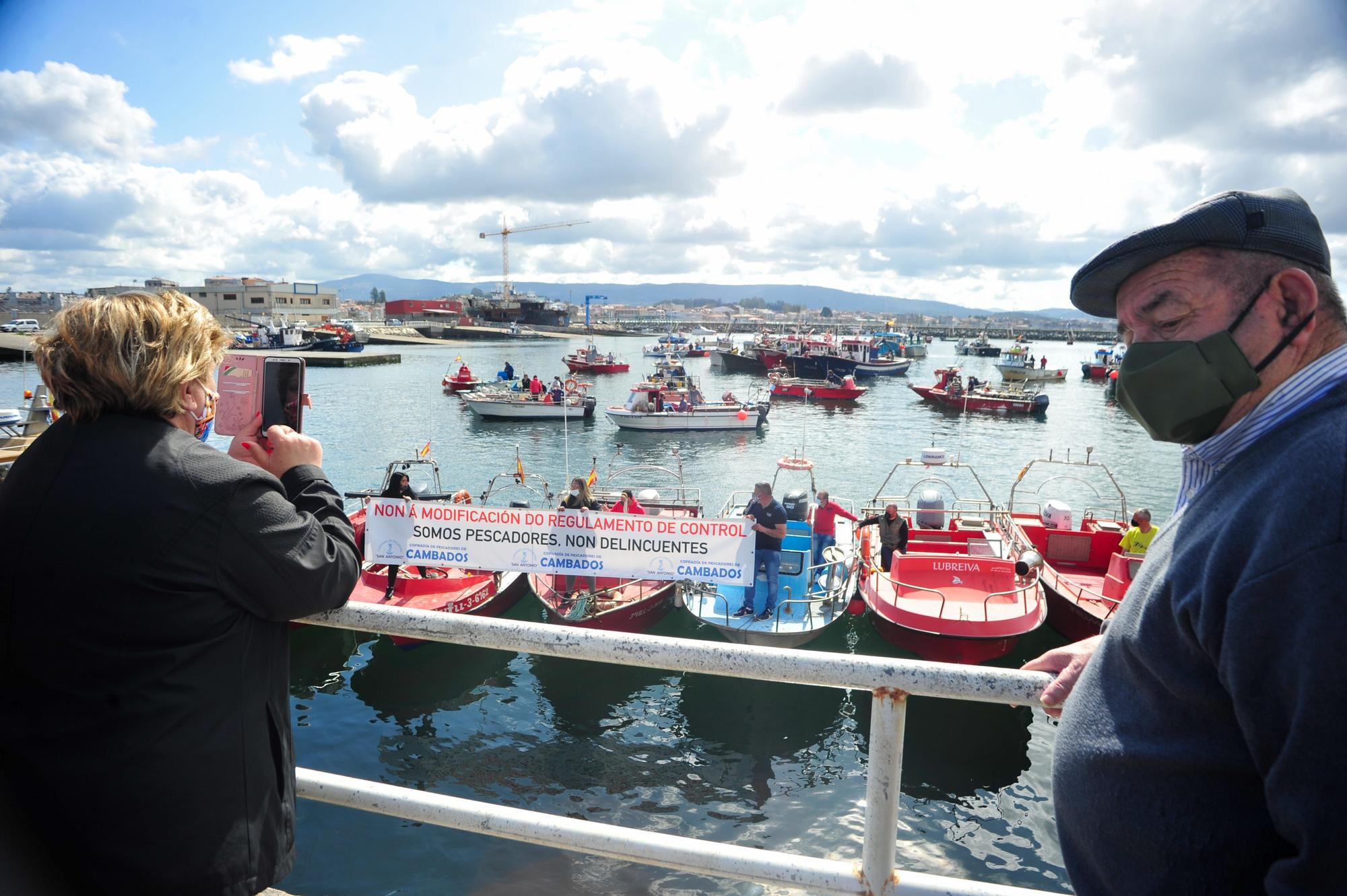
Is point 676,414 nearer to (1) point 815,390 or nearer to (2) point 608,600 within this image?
(1) point 815,390

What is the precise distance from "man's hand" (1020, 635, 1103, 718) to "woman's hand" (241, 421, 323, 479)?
1807mm

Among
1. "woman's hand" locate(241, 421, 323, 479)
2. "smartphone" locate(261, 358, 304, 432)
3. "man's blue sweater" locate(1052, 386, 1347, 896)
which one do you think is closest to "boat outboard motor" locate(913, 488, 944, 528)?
"smartphone" locate(261, 358, 304, 432)

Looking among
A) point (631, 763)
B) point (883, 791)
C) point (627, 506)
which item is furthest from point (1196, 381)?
point (627, 506)

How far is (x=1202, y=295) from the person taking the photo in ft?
4.41

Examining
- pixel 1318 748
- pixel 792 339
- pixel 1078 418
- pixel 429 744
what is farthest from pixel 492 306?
pixel 1318 748

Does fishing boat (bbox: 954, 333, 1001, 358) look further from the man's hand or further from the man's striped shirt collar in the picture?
the man's striped shirt collar

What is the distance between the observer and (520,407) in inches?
1686

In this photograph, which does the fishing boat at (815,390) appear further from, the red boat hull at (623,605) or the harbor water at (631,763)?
the red boat hull at (623,605)

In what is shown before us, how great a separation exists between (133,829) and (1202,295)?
87.1 inches

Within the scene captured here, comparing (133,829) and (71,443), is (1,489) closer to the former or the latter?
(71,443)

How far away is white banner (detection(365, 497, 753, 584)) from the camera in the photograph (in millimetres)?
8797

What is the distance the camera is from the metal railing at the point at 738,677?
173 cm

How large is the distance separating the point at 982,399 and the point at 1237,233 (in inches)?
2158

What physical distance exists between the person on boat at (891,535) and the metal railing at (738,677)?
452 inches
